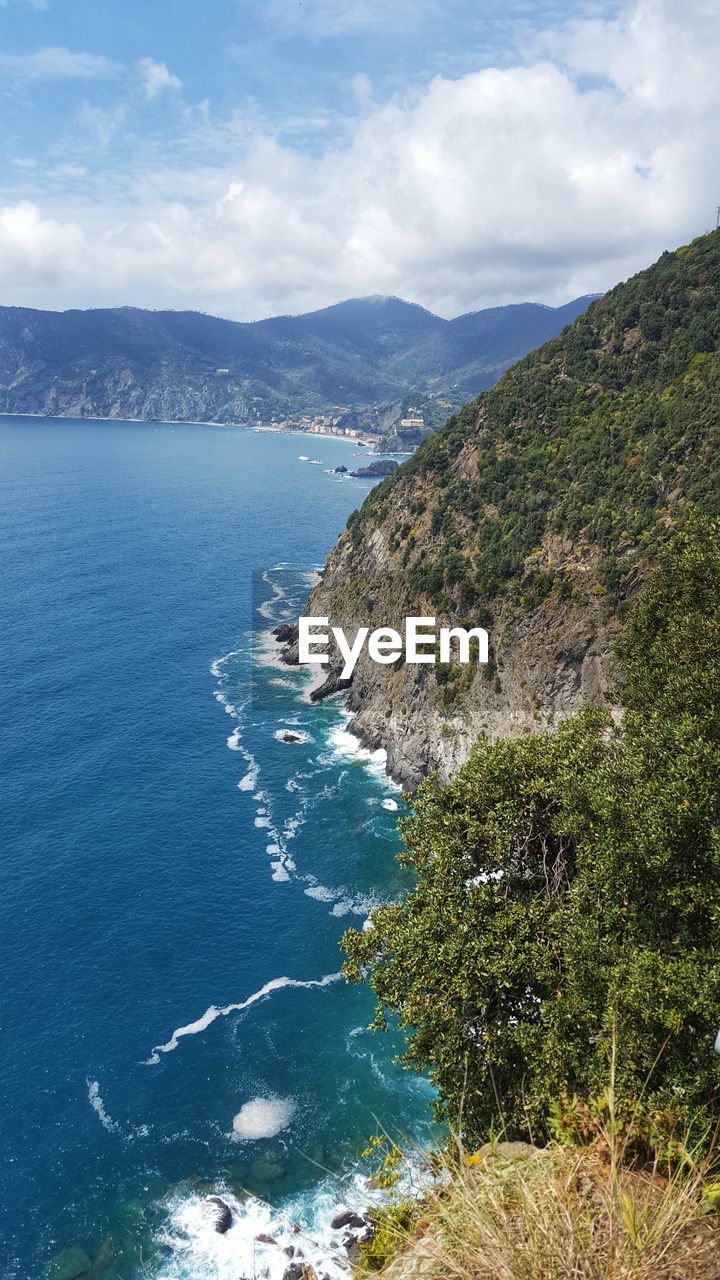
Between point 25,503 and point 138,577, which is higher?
point 25,503

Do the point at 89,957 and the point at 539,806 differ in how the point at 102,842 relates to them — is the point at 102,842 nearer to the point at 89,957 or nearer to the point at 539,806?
the point at 89,957

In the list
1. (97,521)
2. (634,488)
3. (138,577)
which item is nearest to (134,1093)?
(634,488)

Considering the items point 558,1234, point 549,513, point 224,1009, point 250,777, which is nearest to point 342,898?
point 224,1009

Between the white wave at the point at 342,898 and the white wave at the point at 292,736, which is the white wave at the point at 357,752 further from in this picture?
the white wave at the point at 342,898

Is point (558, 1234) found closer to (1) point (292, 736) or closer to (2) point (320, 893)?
(2) point (320, 893)

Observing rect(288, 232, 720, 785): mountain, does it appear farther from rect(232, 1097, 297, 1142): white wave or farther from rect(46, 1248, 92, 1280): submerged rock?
rect(46, 1248, 92, 1280): submerged rock

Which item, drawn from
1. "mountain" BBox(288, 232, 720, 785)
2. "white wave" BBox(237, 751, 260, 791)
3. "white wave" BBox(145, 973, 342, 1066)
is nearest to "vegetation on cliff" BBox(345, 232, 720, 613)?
"mountain" BBox(288, 232, 720, 785)

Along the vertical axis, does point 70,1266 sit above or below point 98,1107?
below
